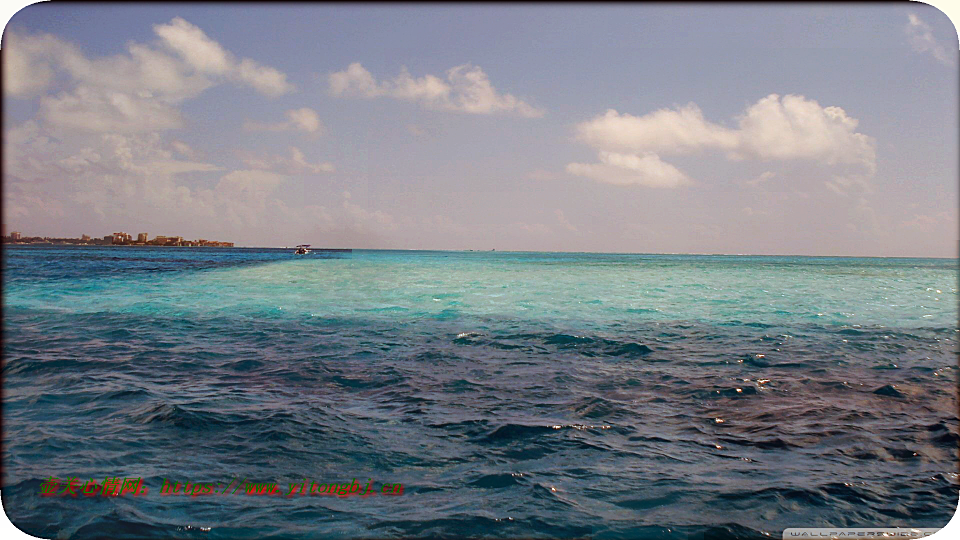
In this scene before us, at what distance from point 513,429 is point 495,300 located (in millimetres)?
15432

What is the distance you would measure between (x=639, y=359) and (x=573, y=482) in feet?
20.4

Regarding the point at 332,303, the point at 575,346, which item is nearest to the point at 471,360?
the point at 575,346

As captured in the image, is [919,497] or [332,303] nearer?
[919,497]

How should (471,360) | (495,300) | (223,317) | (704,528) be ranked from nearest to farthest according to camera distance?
(704,528)
(471,360)
(223,317)
(495,300)

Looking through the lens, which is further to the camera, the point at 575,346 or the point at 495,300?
the point at 495,300

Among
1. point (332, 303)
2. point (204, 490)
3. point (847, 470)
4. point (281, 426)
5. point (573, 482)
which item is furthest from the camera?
point (332, 303)

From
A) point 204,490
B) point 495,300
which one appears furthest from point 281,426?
point 495,300

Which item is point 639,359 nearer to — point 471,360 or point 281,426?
point 471,360

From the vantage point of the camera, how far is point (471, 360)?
10.2 m

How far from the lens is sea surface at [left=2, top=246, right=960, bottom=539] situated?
13.6 feet

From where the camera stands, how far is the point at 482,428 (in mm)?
6223

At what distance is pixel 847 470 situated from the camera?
201 inches

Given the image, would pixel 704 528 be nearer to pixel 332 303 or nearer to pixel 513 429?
pixel 513 429

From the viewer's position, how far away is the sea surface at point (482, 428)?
414 cm
